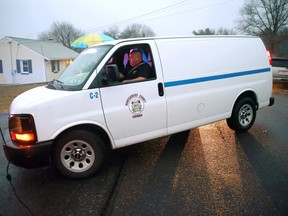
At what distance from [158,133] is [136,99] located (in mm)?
756

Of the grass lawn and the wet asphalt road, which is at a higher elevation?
the grass lawn

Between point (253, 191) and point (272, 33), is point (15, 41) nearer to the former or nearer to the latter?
point (253, 191)

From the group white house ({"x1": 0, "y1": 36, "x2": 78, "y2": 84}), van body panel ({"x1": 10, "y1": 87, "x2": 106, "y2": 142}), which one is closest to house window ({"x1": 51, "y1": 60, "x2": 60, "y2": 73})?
white house ({"x1": 0, "y1": 36, "x2": 78, "y2": 84})

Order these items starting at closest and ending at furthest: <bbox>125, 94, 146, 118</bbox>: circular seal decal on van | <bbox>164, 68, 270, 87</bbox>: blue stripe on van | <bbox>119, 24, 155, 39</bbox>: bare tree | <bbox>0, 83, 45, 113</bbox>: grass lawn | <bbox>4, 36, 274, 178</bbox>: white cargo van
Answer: <bbox>4, 36, 274, 178</bbox>: white cargo van, <bbox>125, 94, 146, 118</bbox>: circular seal decal on van, <bbox>164, 68, 270, 87</bbox>: blue stripe on van, <bbox>0, 83, 45, 113</bbox>: grass lawn, <bbox>119, 24, 155, 39</bbox>: bare tree

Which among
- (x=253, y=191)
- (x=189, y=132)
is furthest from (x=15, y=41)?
(x=253, y=191)

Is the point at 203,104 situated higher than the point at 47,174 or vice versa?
the point at 203,104

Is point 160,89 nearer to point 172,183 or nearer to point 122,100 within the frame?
point 122,100

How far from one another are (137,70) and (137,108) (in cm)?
63

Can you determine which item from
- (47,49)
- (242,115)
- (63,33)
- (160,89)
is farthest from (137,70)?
(63,33)

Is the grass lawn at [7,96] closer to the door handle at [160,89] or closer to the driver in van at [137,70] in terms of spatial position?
the driver in van at [137,70]

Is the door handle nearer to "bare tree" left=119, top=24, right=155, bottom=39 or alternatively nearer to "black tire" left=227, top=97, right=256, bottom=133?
"black tire" left=227, top=97, right=256, bottom=133

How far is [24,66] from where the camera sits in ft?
88.3

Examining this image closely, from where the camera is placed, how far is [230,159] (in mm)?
4375

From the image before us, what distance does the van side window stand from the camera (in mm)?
3818
